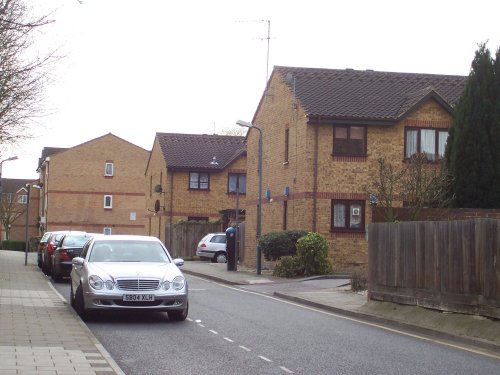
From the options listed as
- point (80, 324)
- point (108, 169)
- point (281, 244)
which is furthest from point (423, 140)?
point (108, 169)

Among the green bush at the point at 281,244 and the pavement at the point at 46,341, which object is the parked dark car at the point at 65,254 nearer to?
the green bush at the point at 281,244

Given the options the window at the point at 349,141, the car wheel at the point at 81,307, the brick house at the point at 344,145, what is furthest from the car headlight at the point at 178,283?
the window at the point at 349,141

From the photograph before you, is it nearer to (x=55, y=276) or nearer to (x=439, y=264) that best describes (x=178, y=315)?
(x=439, y=264)

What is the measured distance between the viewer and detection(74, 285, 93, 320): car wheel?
15.7 m

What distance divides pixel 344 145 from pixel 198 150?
84.9ft

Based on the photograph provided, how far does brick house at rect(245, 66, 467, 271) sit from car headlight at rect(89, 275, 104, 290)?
1887 cm

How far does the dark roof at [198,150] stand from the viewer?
57312 mm

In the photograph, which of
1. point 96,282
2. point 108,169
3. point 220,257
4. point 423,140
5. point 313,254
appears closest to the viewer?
point 96,282

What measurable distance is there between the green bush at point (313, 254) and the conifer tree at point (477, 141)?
6675mm

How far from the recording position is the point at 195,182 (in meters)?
57.4

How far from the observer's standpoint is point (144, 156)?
Answer: 8400cm

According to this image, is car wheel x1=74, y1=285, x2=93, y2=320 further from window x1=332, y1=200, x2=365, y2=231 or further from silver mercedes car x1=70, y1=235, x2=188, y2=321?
window x1=332, y1=200, x2=365, y2=231

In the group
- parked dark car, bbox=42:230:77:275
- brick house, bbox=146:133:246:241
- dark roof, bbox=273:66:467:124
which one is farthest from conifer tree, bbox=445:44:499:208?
brick house, bbox=146:133:246:241

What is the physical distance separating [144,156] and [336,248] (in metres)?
52.3
